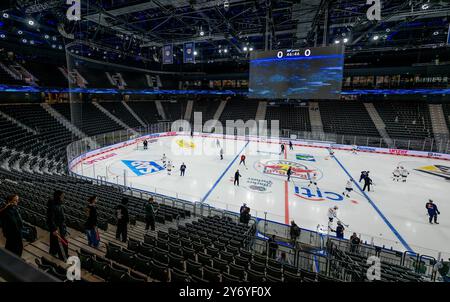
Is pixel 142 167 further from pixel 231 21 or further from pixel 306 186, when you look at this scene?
pixel 231 21

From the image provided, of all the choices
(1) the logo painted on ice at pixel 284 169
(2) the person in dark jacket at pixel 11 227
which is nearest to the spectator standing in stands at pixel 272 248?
(2) the person in dark jacket at pixel 11 227

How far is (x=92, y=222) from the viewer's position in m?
6.15

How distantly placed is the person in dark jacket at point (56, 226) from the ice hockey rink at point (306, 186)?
8527 mm

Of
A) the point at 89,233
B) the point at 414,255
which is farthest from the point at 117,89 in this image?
the point at 414,255

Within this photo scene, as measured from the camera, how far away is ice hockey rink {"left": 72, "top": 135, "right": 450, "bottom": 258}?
1252 cm

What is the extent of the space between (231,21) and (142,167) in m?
15.2

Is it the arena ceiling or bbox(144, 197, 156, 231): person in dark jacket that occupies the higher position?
the arena ceiling

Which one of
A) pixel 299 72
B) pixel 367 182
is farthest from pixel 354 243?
pixel 299 72

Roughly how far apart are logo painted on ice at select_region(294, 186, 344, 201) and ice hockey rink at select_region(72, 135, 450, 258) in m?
0.07

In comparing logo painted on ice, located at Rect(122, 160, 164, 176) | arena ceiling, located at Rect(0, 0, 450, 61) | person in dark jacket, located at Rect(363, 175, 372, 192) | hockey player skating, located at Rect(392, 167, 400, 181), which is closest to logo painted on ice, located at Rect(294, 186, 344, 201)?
person in dark jacket, located at Rect(363, 175, 372, 192)

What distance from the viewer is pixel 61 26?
18.6 m

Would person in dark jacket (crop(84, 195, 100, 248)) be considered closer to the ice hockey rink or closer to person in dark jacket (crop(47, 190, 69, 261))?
person in dark jacket (crop(47, 190, 69, 261))
